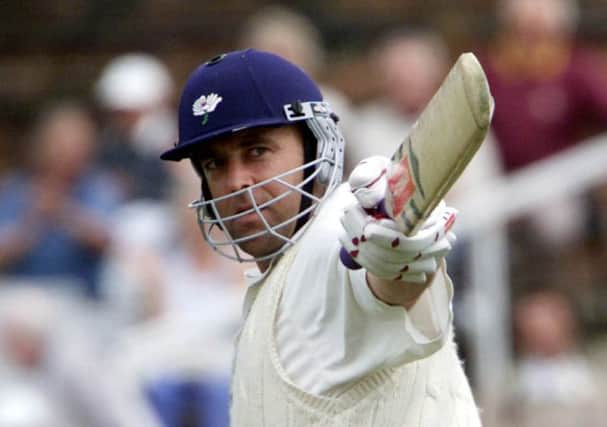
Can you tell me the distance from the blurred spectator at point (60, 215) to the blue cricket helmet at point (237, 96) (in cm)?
501

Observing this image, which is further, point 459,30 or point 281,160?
point 459,30

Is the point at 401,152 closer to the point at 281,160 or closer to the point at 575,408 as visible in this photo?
the point at 281,160

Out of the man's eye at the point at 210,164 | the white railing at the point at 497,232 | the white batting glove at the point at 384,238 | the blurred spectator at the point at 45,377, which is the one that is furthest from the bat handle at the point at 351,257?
the white railing at the point at 497,232

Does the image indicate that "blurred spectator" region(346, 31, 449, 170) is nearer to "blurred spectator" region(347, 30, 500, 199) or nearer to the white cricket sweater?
"blurred spectator" region(347, 30, 500, 199)

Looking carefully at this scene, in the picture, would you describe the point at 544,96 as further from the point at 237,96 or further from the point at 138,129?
the point at 237,96

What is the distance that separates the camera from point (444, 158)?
336 centimetres

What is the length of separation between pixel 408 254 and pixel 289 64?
0.91 metres

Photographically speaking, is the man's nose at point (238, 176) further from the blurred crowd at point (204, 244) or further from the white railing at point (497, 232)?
the white railing at point (497, 232)

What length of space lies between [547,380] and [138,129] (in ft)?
9.12

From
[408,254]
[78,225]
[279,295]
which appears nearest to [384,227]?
[408,254]

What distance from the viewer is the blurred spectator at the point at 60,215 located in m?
9.20

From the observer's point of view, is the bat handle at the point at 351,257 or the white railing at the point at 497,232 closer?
the bat handle at the point at 351,257

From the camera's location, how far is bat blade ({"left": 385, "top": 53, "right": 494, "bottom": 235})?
10.7 ft

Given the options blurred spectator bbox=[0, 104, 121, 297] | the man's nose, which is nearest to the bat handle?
the man's nose
